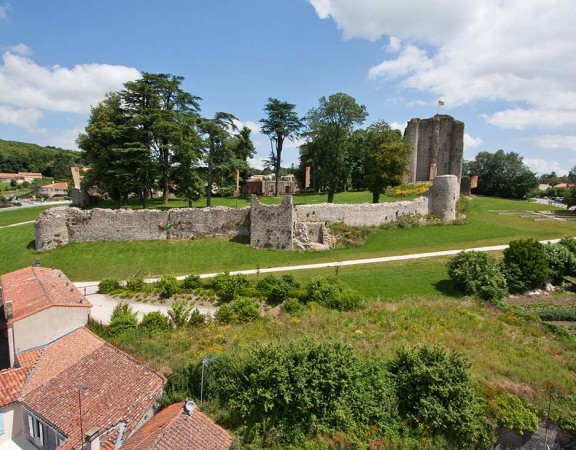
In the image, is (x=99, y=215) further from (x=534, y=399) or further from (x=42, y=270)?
(x=534, y=399)

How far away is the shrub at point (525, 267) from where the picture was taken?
22078 millimetres

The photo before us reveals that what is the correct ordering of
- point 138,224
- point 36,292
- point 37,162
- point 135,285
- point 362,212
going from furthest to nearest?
point 37,162 < point 362,212 < point 138,224 < point 135,285 < point 36,292

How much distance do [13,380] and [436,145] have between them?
47.5m

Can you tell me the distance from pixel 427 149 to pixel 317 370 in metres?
43.0

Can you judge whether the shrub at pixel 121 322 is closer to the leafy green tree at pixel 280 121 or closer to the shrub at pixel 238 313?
the shrub at pixel 238 313

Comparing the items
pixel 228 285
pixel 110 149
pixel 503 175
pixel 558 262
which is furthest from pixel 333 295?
pixel 503 175

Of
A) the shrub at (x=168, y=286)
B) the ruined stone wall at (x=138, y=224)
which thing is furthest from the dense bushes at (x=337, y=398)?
the ruined stone wall at (x=138, y=224)

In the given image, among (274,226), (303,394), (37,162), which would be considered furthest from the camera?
(37,162)

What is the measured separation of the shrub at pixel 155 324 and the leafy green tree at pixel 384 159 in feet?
82.4

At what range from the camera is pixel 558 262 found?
2352 centimetres

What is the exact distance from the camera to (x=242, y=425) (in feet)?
36.8

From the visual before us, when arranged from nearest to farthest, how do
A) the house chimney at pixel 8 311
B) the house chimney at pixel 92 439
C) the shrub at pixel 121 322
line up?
the house chimney at pixel 92 439 → the house chimney at pixel 8 311 → the shrub at pixel 121 322

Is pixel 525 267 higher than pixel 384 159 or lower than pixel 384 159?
lower

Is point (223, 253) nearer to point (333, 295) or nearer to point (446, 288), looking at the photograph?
point (333, 295)
